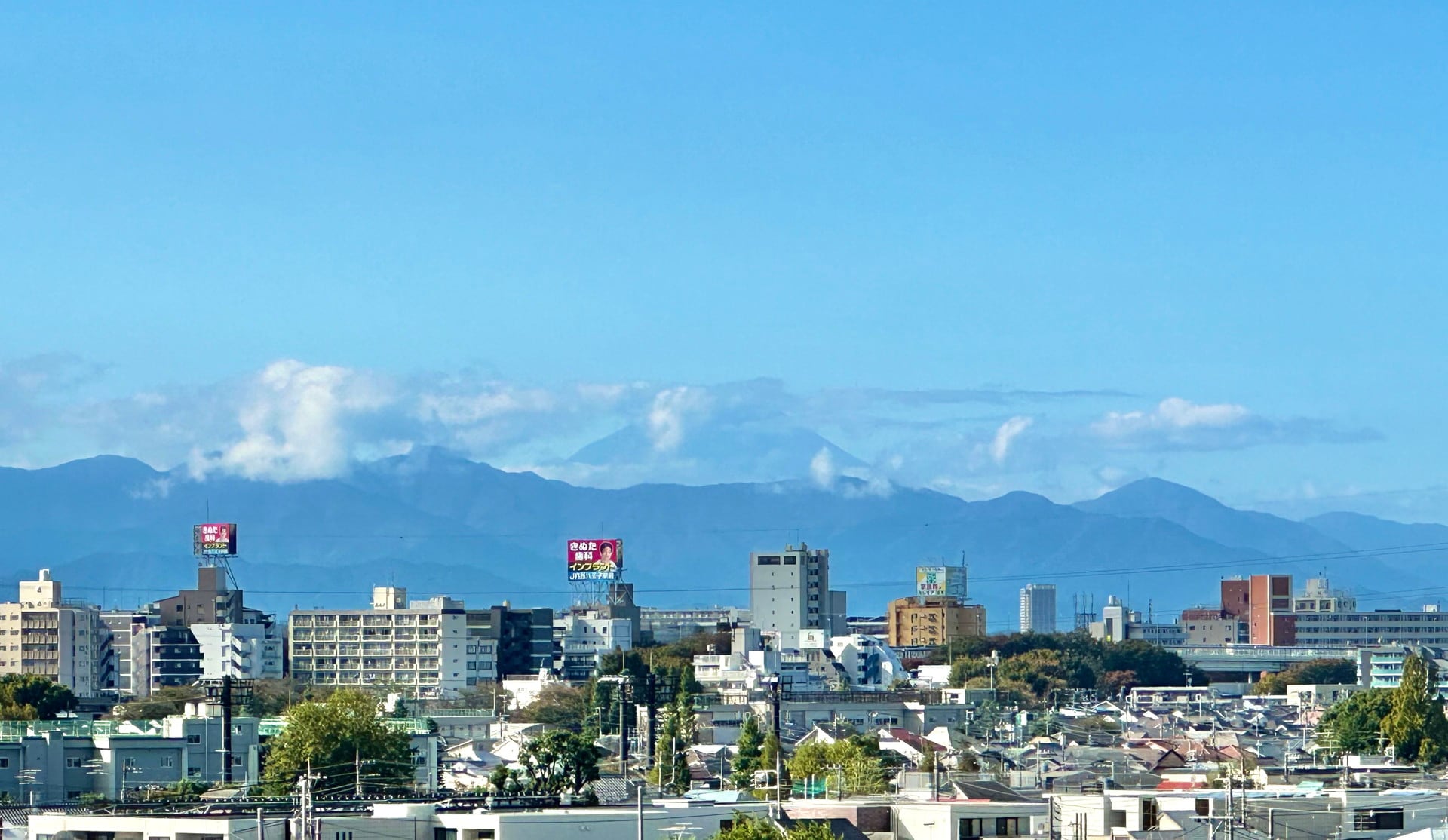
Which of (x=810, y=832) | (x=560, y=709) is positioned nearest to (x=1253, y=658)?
(x=560, y=709)

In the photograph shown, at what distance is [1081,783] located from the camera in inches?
2202

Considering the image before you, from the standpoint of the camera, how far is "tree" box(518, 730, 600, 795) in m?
49.4

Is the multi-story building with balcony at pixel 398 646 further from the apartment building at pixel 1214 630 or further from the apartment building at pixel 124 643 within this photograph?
the apartment building at pixel 1214 630

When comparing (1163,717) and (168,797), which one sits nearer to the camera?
(168,797)

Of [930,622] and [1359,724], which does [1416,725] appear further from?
[930,622]

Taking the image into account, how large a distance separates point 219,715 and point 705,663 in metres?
60.2

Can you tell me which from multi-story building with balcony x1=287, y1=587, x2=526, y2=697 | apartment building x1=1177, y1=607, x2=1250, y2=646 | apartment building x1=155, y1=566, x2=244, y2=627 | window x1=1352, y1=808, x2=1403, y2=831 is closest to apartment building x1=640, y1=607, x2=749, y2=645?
multi-story building with balcony x1=287, y1=587, x2=526, y2=697

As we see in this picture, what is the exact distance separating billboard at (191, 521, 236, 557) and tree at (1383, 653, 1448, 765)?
81.0 m

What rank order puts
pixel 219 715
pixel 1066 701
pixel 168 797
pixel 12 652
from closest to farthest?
pixel 168 797, pixel 219 715, pixel 1066 701, pixel 12 652

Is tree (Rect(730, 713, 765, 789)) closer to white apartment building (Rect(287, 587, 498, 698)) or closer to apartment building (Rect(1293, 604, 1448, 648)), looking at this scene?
white apartment building (Rect(287, 587, 498, 698))

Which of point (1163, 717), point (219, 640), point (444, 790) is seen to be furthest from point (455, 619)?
point (444, 790)

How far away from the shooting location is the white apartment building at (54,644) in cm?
12875

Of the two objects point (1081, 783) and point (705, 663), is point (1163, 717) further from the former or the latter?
point (1081, 783)

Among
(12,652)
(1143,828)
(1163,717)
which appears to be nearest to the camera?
(1143,828)
